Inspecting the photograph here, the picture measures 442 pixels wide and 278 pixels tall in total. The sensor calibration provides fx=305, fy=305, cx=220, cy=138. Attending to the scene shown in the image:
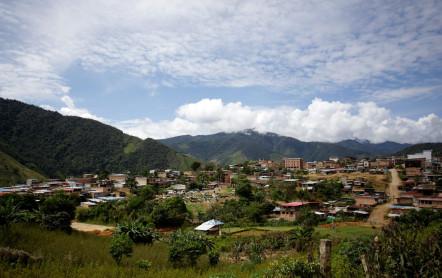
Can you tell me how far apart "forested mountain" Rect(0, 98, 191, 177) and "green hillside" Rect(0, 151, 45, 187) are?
96.5ft

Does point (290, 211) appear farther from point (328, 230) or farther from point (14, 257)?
point (14, 257)

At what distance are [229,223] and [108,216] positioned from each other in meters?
15.1

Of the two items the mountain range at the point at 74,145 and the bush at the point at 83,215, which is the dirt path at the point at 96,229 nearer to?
the bush at the point at 83,215

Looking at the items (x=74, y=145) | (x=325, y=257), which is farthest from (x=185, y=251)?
(x=74, y=145)

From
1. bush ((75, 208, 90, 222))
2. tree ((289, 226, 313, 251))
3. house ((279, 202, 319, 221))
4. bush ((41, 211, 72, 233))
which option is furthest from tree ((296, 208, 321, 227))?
bush ((75, 208, 90, 222))

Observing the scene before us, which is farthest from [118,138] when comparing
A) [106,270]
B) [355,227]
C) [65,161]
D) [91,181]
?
[106,270]

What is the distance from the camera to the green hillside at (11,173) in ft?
225

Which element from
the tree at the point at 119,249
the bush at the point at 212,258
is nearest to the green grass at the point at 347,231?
the bush at the point at 212,258

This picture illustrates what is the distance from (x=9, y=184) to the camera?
66938 mm

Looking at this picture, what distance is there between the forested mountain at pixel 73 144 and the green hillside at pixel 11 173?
29414mm

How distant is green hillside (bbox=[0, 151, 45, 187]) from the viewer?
68.7 m

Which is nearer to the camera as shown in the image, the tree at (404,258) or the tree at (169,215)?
the tree at (404,258)

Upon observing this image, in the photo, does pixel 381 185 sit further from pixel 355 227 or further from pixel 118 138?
pixel 118 138

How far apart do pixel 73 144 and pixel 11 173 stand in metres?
Result: 57.8
